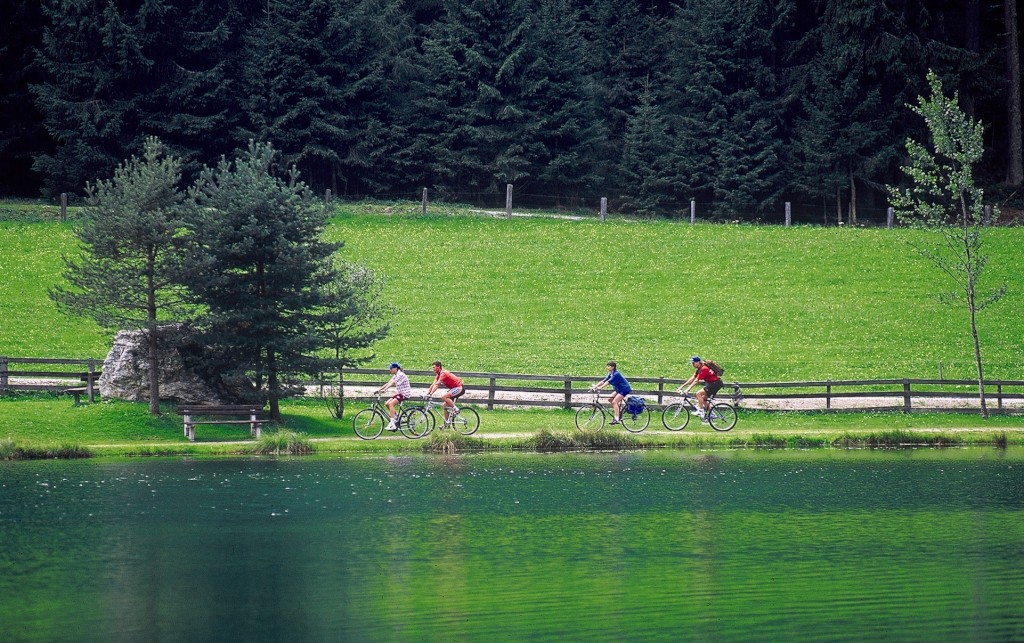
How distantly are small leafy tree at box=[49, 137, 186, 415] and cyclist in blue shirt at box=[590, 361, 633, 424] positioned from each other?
11995mm

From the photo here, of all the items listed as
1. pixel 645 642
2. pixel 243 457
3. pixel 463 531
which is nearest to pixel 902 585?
pixel 645 642

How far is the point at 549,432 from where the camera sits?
3119 cm

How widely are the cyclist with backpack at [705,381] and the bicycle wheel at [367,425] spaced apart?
830cm

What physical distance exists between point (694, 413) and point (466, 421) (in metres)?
6.65

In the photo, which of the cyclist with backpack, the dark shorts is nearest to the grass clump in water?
the cyclist with backpack

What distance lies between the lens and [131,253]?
33.1 meters

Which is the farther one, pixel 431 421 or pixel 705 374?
pixel 705 374

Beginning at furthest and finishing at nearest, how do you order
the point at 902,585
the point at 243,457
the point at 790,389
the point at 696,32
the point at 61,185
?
the point at 696,32 → the point at 61,185 → the point at 790,389 → the point at 243,457 → the point at 902,585

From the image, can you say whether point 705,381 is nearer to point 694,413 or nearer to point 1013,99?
point 694,413

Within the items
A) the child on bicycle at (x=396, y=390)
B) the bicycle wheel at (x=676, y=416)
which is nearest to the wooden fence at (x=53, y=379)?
the child on bicycle at (x=396, y=390)

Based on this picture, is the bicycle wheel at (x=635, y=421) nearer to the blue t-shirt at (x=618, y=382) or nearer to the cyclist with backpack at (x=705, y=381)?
the blue t-shirt at (x=618, y=382)

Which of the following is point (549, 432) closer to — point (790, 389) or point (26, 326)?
point (790, 389)

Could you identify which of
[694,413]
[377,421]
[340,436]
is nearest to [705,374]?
[694,413]

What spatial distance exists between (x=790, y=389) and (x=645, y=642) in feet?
84.0
